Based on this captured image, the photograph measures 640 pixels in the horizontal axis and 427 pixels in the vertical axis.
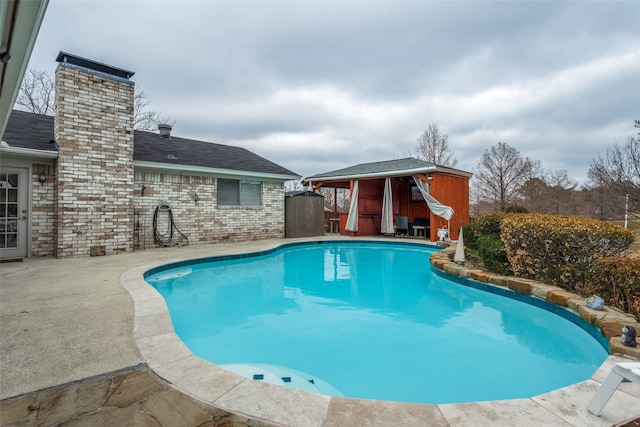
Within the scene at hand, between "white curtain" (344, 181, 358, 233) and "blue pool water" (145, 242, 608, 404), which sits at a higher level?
"white curtain" (344, 181, 358, 233)

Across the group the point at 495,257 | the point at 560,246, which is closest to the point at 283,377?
the point at 560,246

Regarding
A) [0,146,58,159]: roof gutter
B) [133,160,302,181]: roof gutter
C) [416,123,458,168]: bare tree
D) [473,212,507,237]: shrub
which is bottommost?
[473,212,507,237]: shrub

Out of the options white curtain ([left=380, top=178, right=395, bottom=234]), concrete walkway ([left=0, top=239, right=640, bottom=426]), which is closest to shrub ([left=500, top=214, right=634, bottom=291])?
concrete walkway ([left=0, top=239, right=640, bottom=426])

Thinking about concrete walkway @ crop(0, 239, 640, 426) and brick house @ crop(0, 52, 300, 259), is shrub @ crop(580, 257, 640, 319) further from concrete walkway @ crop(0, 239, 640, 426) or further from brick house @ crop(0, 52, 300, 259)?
brick house @ crop(0, 52, 300, 259)

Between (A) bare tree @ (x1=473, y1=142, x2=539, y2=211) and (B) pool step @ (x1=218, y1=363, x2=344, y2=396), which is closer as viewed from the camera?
(B) pool step @ (x1=218, y1=363, x2=344, y2=396)

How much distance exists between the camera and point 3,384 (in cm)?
183

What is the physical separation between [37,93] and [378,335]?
780 inches

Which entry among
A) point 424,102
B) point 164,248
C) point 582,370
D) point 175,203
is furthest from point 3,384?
point 424,102

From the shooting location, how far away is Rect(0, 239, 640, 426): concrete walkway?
1614 millimetres

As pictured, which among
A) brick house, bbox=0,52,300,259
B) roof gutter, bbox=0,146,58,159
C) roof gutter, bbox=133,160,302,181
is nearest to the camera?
roof gutter, bbox=0,146,58,159

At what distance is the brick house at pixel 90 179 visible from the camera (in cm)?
674

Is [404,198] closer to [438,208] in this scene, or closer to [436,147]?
[438,208]

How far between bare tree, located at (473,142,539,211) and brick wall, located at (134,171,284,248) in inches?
540

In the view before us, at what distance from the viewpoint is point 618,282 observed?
11.3 feet
